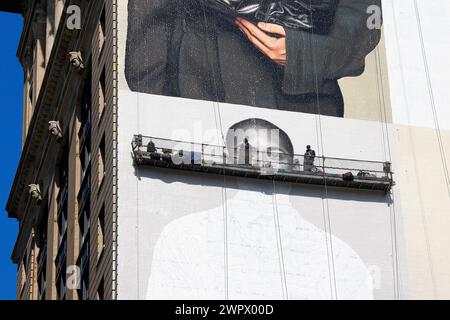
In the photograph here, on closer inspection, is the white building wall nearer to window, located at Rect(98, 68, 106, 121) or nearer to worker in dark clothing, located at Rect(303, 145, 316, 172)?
worker in dark clothing, located at Rect(303, 145, 316, 172)

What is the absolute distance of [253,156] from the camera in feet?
174

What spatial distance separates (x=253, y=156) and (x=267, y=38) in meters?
5.46

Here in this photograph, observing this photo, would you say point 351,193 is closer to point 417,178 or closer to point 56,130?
point 417,178

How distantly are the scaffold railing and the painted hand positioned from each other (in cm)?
447

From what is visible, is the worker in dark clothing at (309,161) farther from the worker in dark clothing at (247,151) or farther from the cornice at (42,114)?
the cornice at (42,114)

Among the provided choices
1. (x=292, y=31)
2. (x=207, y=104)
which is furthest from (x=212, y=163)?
(x=292, y=31)

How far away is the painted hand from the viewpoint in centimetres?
5575

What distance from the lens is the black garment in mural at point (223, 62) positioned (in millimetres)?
53406

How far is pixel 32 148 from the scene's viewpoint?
70.9 metres

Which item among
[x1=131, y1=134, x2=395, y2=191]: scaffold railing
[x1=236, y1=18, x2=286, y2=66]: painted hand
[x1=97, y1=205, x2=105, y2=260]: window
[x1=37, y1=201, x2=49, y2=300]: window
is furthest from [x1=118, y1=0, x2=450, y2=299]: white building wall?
[x1=37, y1=201, x2=49, y2=300]: window

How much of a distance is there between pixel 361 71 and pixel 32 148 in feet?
66.9

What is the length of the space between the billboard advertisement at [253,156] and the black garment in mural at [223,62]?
0.05 m
